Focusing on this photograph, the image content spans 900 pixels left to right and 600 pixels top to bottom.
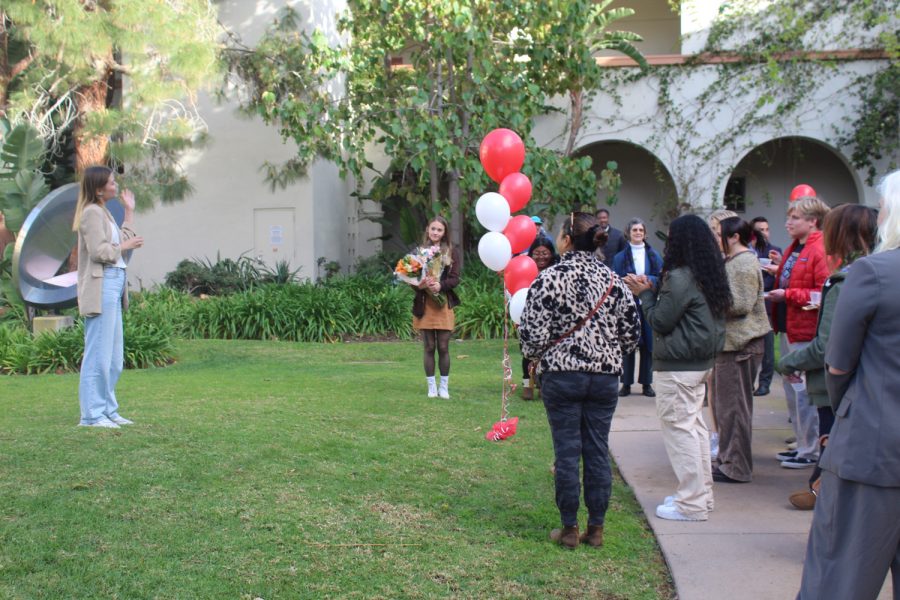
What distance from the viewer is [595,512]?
4.95m

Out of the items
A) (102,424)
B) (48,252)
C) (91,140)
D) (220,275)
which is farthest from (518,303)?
(220,275)

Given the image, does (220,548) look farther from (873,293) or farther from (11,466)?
(873,293)

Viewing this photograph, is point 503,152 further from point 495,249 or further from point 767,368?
point 767,368

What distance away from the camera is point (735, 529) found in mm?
5301

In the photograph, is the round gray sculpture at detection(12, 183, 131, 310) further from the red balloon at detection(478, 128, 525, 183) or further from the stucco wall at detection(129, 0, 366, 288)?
the red balloon at detection(478, 128, 525, 183)

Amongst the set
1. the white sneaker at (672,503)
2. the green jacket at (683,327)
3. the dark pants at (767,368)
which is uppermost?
the green jacket at (683,327)

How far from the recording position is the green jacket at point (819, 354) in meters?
4.11

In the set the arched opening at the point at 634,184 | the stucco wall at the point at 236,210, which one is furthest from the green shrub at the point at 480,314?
the arched opening at the point at 634,184

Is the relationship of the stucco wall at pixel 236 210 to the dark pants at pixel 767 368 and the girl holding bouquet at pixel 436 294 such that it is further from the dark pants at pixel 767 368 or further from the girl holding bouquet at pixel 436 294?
the dark pants at pixel 767 368

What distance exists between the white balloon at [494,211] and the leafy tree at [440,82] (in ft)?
21.2

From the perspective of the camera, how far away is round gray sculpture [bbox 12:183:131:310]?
12.0 meters

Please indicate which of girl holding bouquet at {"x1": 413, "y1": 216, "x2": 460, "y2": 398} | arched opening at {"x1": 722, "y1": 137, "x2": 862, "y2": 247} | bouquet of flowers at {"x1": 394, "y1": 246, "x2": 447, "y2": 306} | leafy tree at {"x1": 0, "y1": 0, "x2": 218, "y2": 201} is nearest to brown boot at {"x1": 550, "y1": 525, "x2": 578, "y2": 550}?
girl holding bouquet at {"x1": 413, "y1": 216, "x2": 460, "y2": 398}

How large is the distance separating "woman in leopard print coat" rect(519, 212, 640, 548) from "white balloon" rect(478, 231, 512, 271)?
8.25ft

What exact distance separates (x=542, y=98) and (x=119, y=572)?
12567mm
